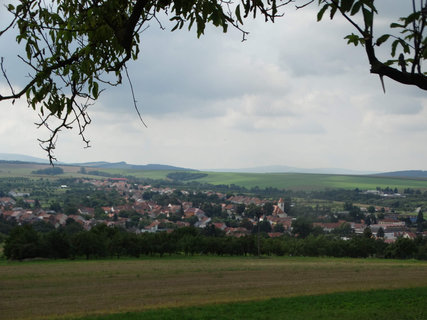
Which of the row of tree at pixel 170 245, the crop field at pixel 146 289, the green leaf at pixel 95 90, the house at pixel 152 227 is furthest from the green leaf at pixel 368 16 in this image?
the house at pixel 152 227

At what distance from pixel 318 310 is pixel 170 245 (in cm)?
3929

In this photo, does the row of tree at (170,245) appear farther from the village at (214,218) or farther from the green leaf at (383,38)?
the green leaf at (383,38)

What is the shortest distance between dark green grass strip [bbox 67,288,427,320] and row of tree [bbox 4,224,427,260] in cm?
3587

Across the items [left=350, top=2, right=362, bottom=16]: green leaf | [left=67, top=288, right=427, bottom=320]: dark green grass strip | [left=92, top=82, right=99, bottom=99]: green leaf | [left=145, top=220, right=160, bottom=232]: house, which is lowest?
[left=145, top=220, right=160, bottom=232]: house

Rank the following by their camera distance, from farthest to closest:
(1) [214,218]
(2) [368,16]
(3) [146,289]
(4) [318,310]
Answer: (1) [214,218] → (3) [146,289] → (4) [318,310] → (2) [368,16]

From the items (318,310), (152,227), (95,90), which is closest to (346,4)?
(95,90)

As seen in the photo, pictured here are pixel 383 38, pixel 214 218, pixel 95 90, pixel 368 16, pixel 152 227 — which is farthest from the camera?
pixel 214 218

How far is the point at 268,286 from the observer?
20688 millimetres

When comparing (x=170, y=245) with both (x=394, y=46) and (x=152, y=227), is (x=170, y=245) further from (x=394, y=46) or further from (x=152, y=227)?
(x=394, y=46)

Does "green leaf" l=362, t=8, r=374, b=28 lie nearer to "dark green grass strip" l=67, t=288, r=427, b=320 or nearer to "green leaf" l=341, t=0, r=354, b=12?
"green leaf" l=341, t=0, r=354, b=12

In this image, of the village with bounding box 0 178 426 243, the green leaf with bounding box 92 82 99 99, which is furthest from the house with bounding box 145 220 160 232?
the green leaf with bounding box 92 82 99 99

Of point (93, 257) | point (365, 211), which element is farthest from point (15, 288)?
point (365, 211)

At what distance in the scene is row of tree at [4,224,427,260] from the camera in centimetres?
4462

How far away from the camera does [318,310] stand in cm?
→ 1136
